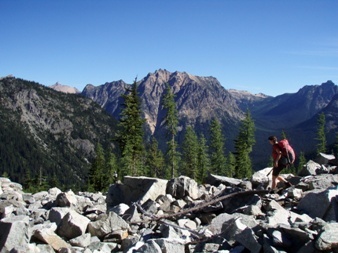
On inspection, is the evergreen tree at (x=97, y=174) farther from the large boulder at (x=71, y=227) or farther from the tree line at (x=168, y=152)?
the large boulder at (x=71, y=227)

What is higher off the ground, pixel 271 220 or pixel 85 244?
pixel 271 220

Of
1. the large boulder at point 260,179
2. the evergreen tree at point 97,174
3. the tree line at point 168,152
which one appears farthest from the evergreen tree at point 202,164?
the large boulder at point 260,179

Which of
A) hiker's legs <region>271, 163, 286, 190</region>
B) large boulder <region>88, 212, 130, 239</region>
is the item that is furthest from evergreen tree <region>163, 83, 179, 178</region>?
large boulder <region>88, 212, 130, 239</region>

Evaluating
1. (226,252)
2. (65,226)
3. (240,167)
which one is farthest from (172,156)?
(226,252)

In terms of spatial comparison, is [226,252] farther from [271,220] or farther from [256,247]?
[271,220]

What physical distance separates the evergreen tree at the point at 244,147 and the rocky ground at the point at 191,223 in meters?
43.1

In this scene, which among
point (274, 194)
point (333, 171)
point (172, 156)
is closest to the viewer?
point (274, 194)

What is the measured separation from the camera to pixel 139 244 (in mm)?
9156

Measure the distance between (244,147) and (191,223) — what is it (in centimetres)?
5097

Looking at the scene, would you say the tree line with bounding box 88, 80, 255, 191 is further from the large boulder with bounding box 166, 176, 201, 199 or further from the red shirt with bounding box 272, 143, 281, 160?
the red shirt with bounding box 272, 143, 281, 160

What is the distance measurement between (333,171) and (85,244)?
488 inches

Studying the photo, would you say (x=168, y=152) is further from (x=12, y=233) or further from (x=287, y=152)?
(x=12, y=233)

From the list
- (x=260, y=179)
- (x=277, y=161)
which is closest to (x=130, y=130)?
(x=260, y=179)

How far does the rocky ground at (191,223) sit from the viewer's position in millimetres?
8289
